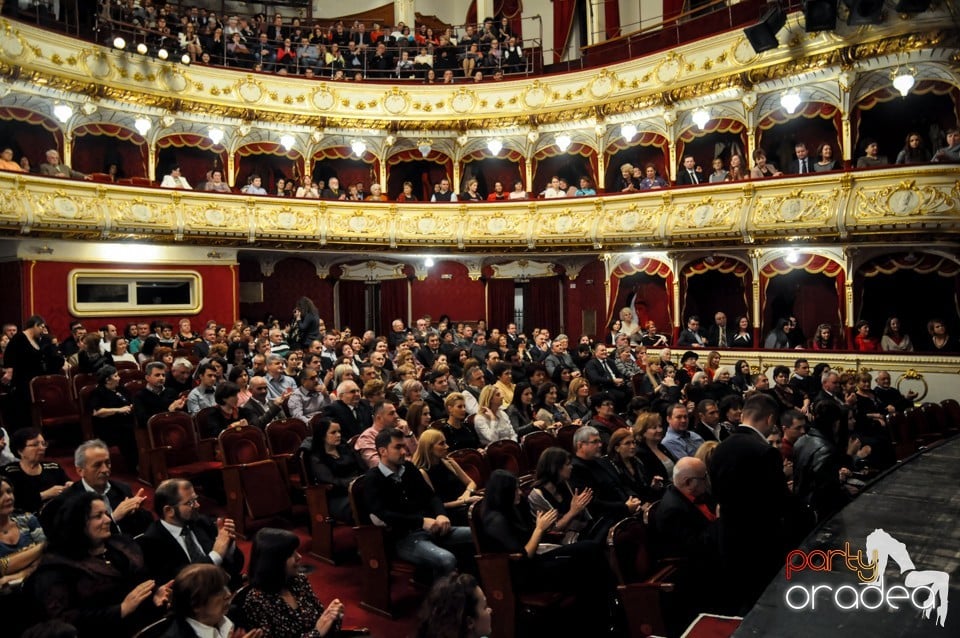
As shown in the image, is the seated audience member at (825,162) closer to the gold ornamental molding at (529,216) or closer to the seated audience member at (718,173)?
the gold ornamental molding at (529,216)

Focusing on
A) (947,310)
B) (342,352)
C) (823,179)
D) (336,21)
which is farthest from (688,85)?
(336,21)

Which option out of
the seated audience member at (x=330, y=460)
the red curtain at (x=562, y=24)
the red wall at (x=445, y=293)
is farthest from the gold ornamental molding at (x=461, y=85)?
the seated audience member at (x=330, y=460)

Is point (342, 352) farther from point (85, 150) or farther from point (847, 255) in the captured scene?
point (85, 150)

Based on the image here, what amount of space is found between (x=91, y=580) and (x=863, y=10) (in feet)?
34.5

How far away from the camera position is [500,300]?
17.3 m

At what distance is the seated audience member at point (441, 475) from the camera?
4.43 meters

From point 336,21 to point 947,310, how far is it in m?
15.4

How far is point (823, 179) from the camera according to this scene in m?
11.7

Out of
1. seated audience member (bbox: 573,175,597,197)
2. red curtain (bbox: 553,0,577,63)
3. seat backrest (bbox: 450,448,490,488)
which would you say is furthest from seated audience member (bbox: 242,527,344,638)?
red curtain (bbox: 553,0,577,63)

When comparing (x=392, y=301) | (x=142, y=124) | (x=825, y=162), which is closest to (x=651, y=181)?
(x=825, y=162)

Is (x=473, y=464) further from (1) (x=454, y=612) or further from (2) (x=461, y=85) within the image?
(2) (x=461, y=85)

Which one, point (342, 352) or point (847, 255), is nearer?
point (342, 352)

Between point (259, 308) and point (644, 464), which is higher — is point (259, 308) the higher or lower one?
the higher one

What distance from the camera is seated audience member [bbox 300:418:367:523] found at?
192 inches
